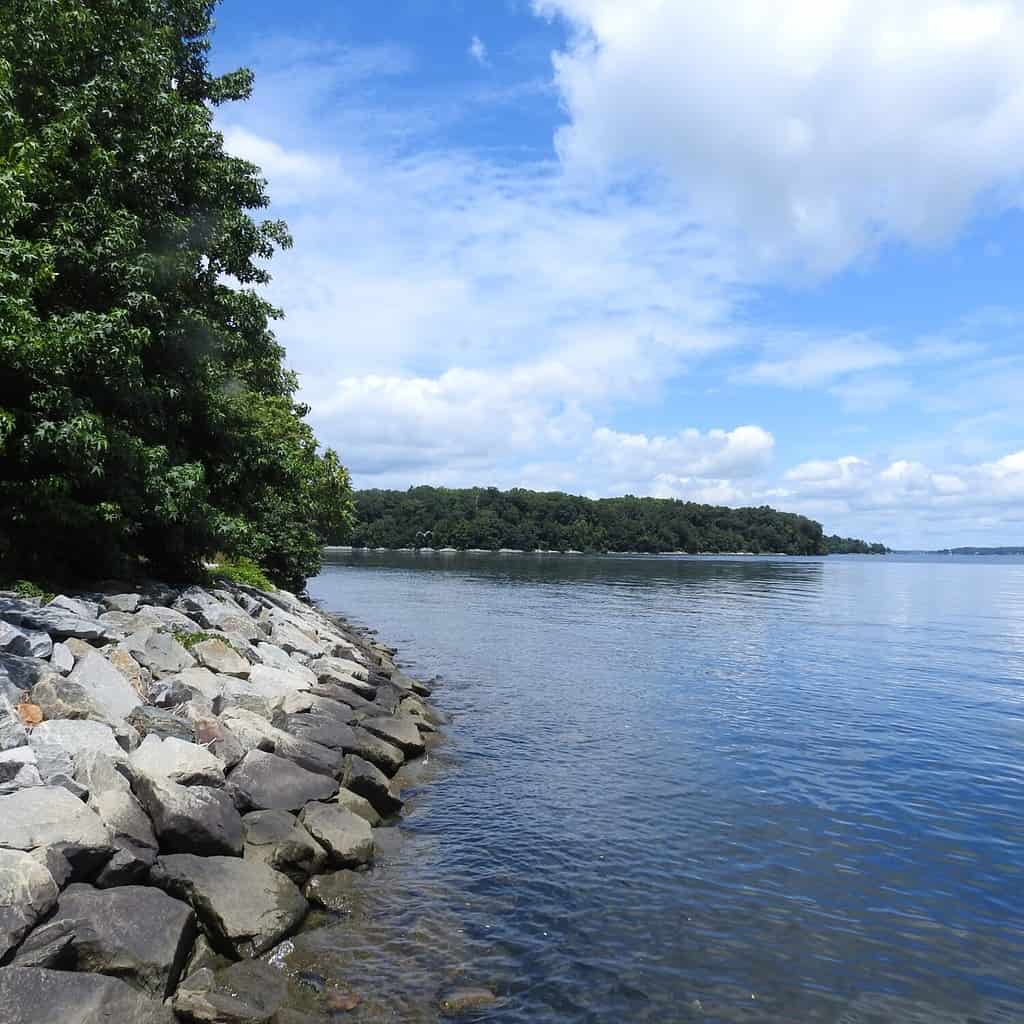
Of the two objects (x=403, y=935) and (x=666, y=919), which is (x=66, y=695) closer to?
(x=403, y=935)

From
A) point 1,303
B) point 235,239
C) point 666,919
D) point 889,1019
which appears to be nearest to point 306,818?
point 666,919

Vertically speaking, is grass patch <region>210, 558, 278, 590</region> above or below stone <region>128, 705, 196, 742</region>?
above

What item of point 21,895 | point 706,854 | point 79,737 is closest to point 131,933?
point 21,895

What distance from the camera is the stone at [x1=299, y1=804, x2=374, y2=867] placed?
11.7 meters

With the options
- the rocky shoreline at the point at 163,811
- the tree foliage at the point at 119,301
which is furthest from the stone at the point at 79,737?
the tree foliage at the point at 119,301

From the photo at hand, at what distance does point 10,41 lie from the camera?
17.6 m

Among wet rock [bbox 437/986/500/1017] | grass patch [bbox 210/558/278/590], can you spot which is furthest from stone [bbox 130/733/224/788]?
grass patch [bbox 210/558/278/590]

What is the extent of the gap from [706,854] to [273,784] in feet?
23.1

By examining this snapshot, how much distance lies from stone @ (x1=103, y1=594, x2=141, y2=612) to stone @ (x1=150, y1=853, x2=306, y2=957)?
9113mm

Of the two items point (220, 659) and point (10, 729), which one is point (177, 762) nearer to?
point (10, 729)

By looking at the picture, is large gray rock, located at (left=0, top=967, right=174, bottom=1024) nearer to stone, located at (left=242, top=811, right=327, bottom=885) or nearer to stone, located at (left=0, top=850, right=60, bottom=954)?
stone, located at (left=0, top=850, right=60, bottom=954)

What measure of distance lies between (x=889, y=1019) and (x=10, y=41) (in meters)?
23.9

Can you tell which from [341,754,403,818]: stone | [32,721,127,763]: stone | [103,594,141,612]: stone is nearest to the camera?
[32,721,127,763]: stone

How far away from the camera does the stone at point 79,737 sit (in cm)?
1071
